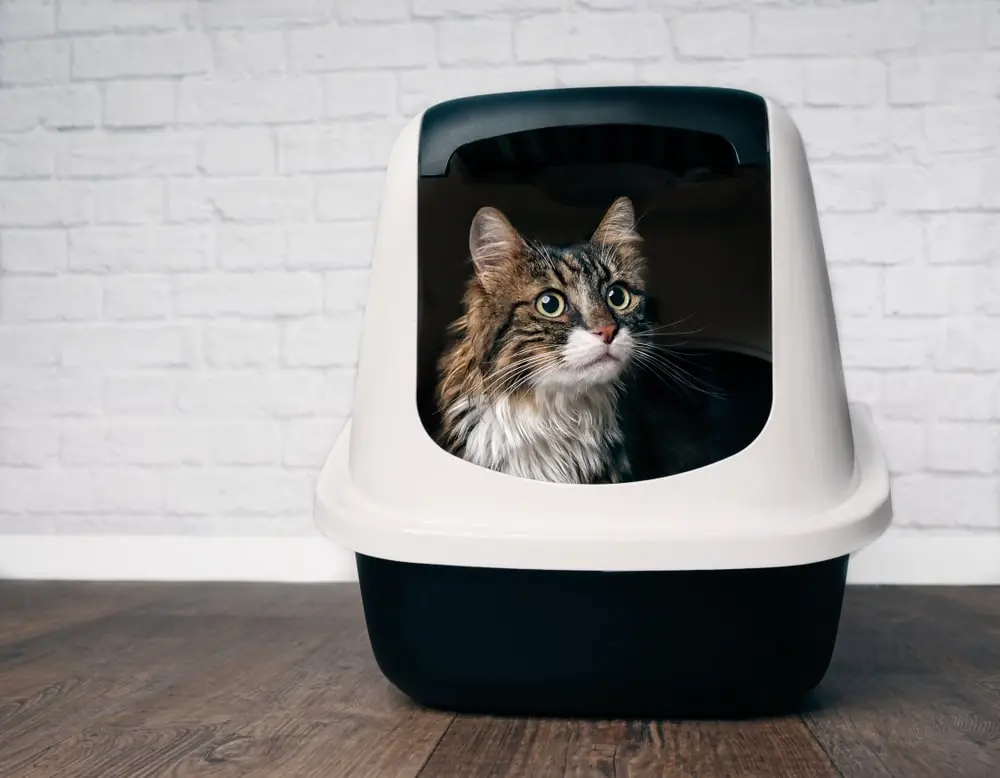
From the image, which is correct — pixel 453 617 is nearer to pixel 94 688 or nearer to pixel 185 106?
pixel 94 688

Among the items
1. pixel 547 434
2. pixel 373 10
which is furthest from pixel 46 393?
pixel 547 434

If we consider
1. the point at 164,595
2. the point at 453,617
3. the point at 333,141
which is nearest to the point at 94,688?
the point at 453,617

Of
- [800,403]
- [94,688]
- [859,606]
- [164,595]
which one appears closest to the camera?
[800,403]

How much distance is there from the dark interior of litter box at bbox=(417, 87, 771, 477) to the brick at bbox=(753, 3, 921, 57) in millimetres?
834

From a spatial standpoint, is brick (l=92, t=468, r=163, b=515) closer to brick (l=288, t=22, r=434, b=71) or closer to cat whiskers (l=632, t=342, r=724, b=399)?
brick (l=288, t=22, r=434, b=71)

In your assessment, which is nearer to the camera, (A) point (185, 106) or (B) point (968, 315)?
(B) point (968, 315)

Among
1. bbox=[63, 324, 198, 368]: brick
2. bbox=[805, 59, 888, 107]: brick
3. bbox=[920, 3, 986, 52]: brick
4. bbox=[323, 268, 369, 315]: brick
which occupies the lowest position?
bbox=[63, 324, 198, 368]: brick

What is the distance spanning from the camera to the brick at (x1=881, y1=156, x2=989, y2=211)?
155 cm

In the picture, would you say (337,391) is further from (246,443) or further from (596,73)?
(596,73)

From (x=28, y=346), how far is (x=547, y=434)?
124cm

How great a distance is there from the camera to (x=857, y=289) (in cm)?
156

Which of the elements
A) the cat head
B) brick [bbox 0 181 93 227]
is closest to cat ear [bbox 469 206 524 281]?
the cat head

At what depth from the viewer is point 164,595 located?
1529 mm

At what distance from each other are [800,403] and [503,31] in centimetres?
105
